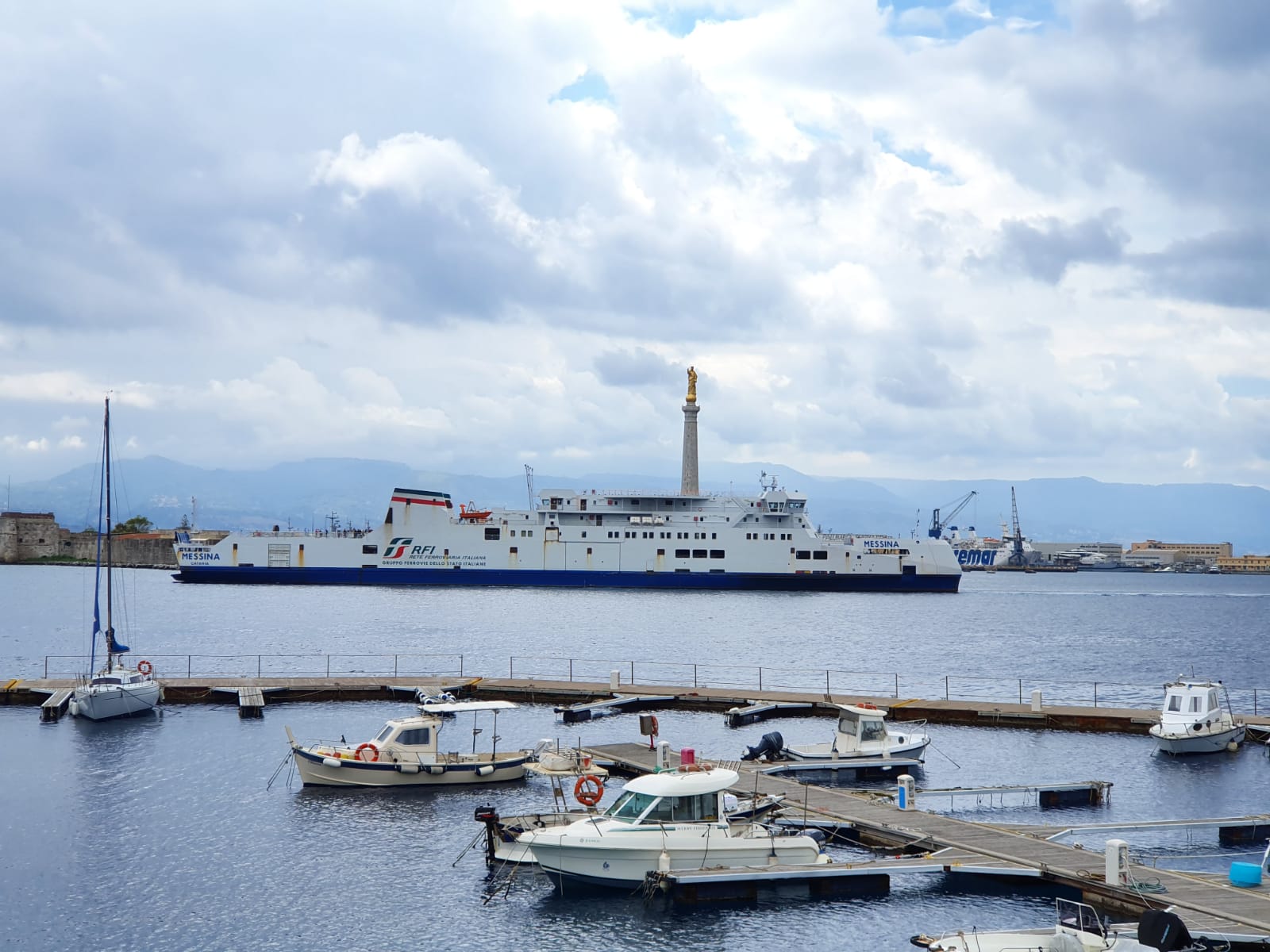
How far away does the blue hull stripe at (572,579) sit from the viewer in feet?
271

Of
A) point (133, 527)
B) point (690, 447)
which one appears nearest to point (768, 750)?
point (690, 447)

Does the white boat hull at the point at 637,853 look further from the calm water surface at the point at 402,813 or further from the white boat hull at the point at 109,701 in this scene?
the white boat hull at the point at 109,701

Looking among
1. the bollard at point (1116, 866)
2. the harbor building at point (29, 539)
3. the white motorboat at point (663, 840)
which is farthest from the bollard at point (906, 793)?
the harbor building at point (29, 539)

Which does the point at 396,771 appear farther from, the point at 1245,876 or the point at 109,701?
the point at 1245,876

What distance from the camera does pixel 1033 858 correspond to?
17.1 m

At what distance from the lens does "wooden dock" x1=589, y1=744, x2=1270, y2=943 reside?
1458 cm

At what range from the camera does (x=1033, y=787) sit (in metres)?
22.5

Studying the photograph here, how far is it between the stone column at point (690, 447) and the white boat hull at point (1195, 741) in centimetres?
6863

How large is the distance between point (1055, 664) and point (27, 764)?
1524 inches

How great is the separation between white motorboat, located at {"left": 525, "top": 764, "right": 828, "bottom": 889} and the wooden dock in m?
2.06

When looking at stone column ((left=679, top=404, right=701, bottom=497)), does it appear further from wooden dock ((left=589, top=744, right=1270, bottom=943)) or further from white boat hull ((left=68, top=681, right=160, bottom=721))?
wooden dock ((left=589, top=744, right=1270, bottom=943))

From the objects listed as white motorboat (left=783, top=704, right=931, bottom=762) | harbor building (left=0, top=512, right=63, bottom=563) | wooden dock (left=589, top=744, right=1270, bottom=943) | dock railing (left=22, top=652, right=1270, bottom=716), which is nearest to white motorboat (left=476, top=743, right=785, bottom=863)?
wooden dock (left=589, top=744, right=1270, bottom=943)

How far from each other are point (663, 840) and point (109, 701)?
1881cm

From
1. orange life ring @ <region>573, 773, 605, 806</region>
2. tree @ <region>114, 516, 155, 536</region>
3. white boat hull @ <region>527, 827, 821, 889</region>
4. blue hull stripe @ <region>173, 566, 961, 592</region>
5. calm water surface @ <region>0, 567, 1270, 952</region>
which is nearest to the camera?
calm water surface @ <region>0, 567, 1270, 952</region>
